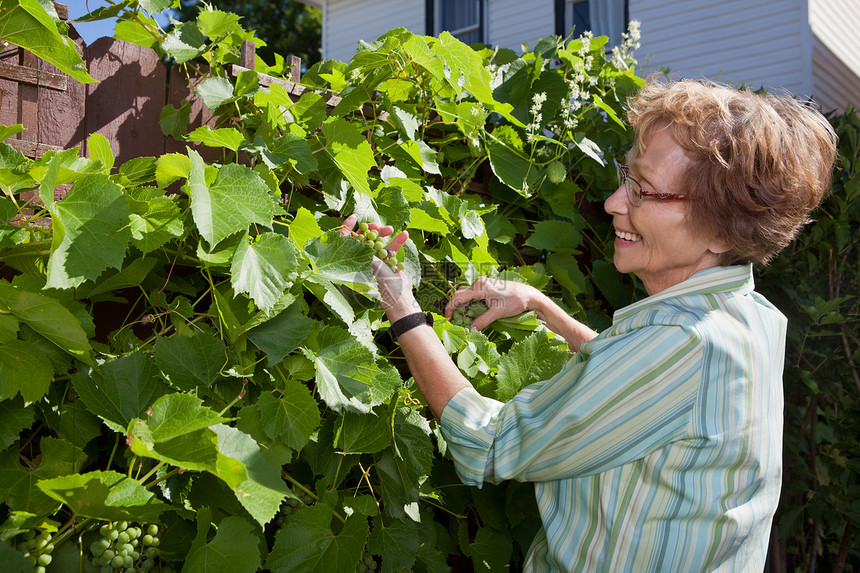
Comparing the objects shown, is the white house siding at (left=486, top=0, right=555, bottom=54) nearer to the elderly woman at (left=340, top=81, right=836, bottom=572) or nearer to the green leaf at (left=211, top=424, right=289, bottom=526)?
the elderly woman at (left=340, top=81, right=836, bottom=572)

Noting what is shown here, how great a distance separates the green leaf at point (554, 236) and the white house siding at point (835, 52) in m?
5.58

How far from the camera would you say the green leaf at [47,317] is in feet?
3.41

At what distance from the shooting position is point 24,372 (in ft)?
3.43

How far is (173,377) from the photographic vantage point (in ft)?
3.89

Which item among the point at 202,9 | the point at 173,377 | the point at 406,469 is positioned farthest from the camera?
the point at 202,9

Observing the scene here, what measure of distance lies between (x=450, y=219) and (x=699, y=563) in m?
0.93

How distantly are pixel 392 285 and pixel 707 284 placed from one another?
0.58m

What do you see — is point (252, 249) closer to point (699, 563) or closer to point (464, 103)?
point (464, 103)

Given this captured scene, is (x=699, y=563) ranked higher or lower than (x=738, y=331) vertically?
lower

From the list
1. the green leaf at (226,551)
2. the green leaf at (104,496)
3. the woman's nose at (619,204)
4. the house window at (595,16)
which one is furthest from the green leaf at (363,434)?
the house window at (595,16)

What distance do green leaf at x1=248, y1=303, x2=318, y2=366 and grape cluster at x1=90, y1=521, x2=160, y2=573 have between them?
33 centimetres

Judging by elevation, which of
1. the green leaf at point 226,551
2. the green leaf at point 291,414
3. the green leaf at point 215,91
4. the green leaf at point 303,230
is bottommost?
the green leaf at point 226,551

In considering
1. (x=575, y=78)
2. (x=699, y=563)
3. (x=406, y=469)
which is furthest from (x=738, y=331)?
(x=575, y=78)

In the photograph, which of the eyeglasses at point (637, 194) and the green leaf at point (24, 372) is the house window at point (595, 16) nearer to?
the eyeglasses at point (637, 194)
